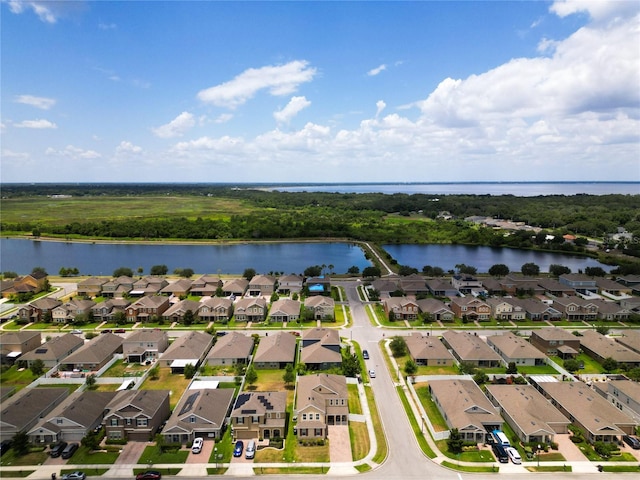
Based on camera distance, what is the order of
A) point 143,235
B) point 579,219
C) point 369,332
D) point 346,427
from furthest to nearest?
1. point 579,219
2. point 143,235
3. point 369,332
4. point 346,427

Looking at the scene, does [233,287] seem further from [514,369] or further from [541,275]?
[541,275]

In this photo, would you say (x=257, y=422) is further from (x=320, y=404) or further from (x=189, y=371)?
(x=189, y=371)

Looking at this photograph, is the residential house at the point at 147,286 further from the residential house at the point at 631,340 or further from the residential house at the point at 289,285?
the residential house at the point at 631,340

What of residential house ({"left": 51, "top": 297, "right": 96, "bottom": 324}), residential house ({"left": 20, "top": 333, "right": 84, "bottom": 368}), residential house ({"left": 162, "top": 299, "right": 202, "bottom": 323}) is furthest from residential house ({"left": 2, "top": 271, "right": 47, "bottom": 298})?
residential house ({"left": 162, "top": 299, "right": 202, "bottom": 323})

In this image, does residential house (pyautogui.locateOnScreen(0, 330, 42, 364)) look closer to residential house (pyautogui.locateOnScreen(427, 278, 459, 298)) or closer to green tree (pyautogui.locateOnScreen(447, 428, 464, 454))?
green tree (pyautogui.locateOnScreen(447, 428, 464, 454))

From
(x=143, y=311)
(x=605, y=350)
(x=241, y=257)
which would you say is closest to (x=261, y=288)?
(x=143, y=311)

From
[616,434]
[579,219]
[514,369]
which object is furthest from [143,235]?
[579,219]
